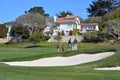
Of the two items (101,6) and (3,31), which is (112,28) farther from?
(101,6)

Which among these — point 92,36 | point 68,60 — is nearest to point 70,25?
point 92,36

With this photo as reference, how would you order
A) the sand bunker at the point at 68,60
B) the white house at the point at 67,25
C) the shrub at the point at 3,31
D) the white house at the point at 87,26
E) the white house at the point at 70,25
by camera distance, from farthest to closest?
the white house at the point at 67,25, the white house at the point at 70,25, the white house at the point at 87,26, the shrub at the point at 3,31, the sand bunker at the point at 68,60

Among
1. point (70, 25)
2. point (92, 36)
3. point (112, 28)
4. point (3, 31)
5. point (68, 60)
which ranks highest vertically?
point (70, 25)

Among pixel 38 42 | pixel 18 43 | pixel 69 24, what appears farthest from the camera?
pixel 69 24

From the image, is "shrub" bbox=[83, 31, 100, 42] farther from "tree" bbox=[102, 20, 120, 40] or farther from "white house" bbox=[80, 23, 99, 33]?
"white house" bbox=[80, 23, 99, 33]

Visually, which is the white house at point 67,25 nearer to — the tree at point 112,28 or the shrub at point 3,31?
the shrub at point 3,31

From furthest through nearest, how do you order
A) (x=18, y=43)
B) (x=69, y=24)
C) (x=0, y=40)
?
1. (x=69, y=24)
2. (x=0, y=40)
3. (x=18, y=43)

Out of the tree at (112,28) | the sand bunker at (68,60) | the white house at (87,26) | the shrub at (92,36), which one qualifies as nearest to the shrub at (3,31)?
the white house at (87,26)

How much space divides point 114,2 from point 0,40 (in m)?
56.4

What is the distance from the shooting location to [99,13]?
14912cm

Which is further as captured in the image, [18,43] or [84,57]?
[18,43]

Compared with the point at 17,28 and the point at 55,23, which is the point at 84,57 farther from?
the point at 55,23

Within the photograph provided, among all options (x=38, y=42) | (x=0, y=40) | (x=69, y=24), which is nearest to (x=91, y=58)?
(x=38, y=42)

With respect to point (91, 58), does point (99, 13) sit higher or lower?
higher
